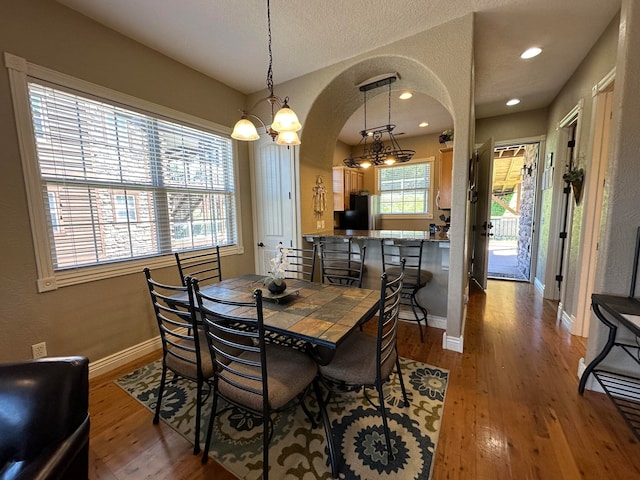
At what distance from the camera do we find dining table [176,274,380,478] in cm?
135

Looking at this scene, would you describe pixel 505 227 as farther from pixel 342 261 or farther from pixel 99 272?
pixel 99 272

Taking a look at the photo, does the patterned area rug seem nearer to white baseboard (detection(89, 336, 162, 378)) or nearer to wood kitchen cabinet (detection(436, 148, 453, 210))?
white baseboard (detection(89, 336, 162, 378))

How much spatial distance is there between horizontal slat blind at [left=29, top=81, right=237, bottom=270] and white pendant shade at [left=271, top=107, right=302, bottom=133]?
1.59 metres

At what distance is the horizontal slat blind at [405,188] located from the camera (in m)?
5.95

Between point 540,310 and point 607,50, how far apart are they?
9.35ft

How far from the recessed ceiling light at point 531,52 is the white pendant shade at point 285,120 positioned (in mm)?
2732

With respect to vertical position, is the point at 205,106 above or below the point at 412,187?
above

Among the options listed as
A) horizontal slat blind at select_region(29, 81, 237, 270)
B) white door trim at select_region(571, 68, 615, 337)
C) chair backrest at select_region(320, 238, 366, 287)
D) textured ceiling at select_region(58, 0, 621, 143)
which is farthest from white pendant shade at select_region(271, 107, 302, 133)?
white door trim at select_region(571, 68, 615, 337)

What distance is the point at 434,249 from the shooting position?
2.97 m

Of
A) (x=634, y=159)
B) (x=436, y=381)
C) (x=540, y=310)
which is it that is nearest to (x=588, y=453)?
(x=436, y=381)

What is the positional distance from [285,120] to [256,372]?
151cm

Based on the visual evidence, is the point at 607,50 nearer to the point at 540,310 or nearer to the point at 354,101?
the point at 354,101

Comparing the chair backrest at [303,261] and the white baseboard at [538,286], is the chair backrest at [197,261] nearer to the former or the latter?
the chair backrest at [303,261]

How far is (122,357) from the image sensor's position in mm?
2389
